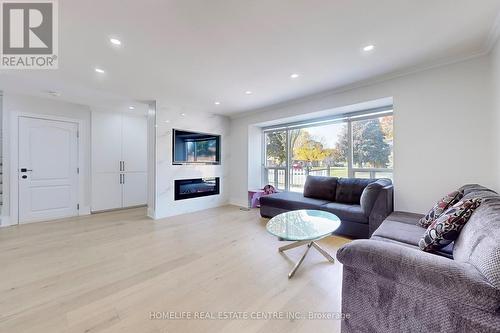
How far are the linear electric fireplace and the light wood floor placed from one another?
4.37 ft

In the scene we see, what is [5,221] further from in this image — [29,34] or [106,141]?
[29,34]

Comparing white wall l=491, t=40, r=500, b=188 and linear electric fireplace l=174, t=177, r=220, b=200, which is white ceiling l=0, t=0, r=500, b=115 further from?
linear electric fireplace l=174, t=177, r=220, b=200

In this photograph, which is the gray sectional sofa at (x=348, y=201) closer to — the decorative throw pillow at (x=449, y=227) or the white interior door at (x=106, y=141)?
the decorative throw pillow at (x=449, y=227)

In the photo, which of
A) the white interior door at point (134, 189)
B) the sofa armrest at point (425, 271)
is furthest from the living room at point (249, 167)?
the white interior door at point (134, 189)

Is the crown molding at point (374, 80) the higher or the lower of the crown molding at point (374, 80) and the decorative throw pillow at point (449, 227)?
the higher

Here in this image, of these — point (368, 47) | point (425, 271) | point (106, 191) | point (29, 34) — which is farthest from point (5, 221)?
point (368, 47)

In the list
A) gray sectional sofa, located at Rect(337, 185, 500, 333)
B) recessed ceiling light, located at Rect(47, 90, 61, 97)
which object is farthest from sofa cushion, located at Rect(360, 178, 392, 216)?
recessed ceiling light, located at Rect(47, 90, 61, 97)

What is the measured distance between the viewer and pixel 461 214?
4.81 feet

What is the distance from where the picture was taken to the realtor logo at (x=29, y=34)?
1738mm

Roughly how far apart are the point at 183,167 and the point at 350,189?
348 cm

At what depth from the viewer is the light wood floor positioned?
1.52m

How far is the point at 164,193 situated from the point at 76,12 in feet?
10.6

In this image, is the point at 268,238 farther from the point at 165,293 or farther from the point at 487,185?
the point at 487,185

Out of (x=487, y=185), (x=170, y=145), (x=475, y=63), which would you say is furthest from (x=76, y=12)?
(x=487, y=185)
